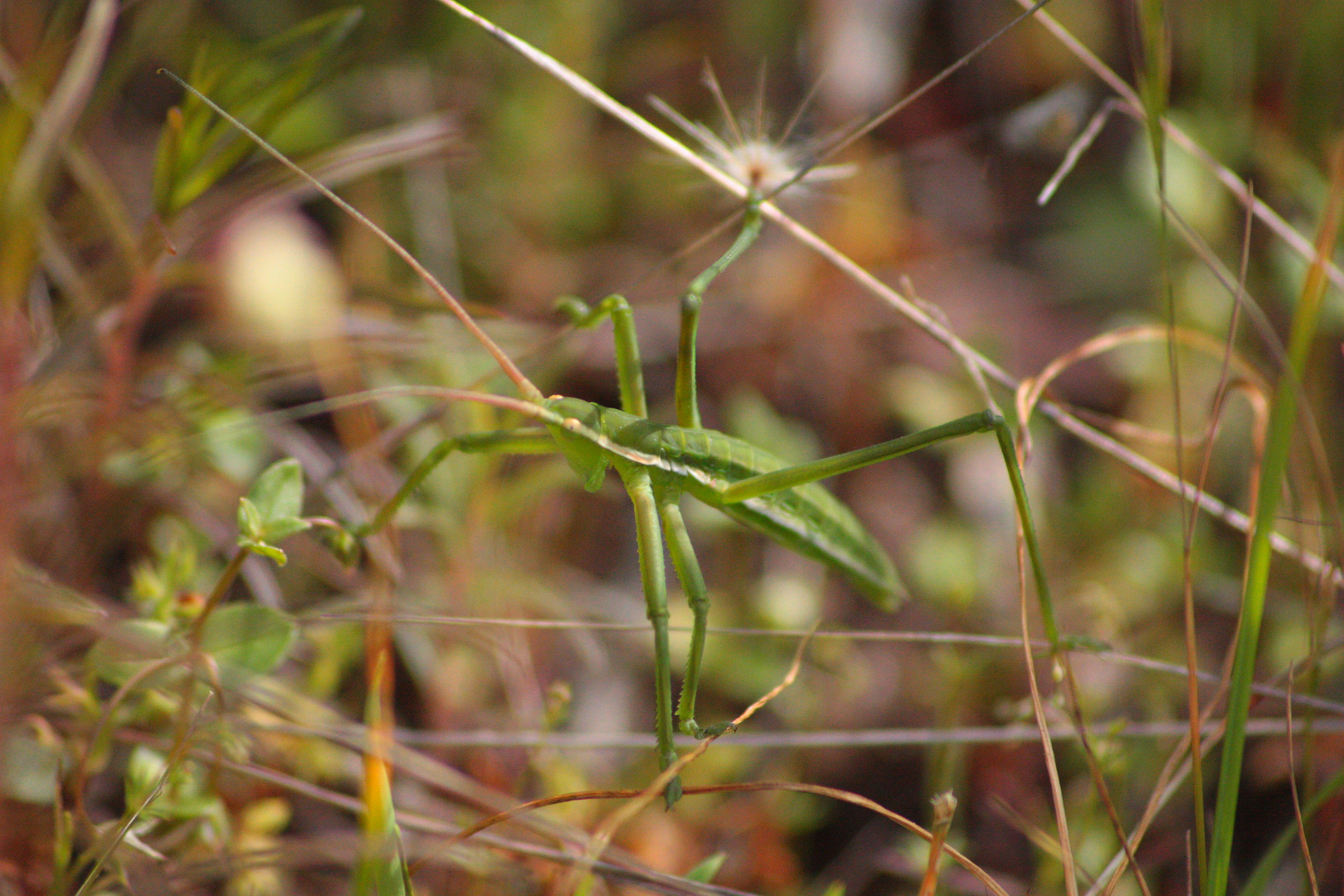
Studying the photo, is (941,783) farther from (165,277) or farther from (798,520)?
(165,277)

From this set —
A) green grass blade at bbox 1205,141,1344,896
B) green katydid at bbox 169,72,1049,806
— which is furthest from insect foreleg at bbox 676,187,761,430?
green grass blade at bbox 1205,141,1344,896

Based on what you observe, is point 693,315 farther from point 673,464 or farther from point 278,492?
point 278,492

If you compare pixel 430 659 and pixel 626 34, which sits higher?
pixel 626 34

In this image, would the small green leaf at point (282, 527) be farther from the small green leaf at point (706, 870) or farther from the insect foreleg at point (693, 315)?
the small green leaf at point (706, 870)

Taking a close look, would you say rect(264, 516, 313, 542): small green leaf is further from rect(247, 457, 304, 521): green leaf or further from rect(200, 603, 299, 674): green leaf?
rect(200, 603, 299, 674): green leaf

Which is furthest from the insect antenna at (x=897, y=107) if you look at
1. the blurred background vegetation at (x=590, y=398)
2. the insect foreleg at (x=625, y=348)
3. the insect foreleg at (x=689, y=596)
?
the insect foreleg at (x=689, y=596)

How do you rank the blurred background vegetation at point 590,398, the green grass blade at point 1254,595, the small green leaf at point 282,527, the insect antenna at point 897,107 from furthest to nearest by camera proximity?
1. the blurred background vegetation at point 590,398
2. the insect antenna at point 897,107
3. the small green leaf at point 282,527
4. the green grass blade at point 1254,595

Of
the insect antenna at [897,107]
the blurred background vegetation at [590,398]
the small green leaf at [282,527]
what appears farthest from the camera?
the blurred background vegetation at [590,398]

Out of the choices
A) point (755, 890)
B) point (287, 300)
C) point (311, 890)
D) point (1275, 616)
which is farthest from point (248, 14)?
point (1275, 616)
